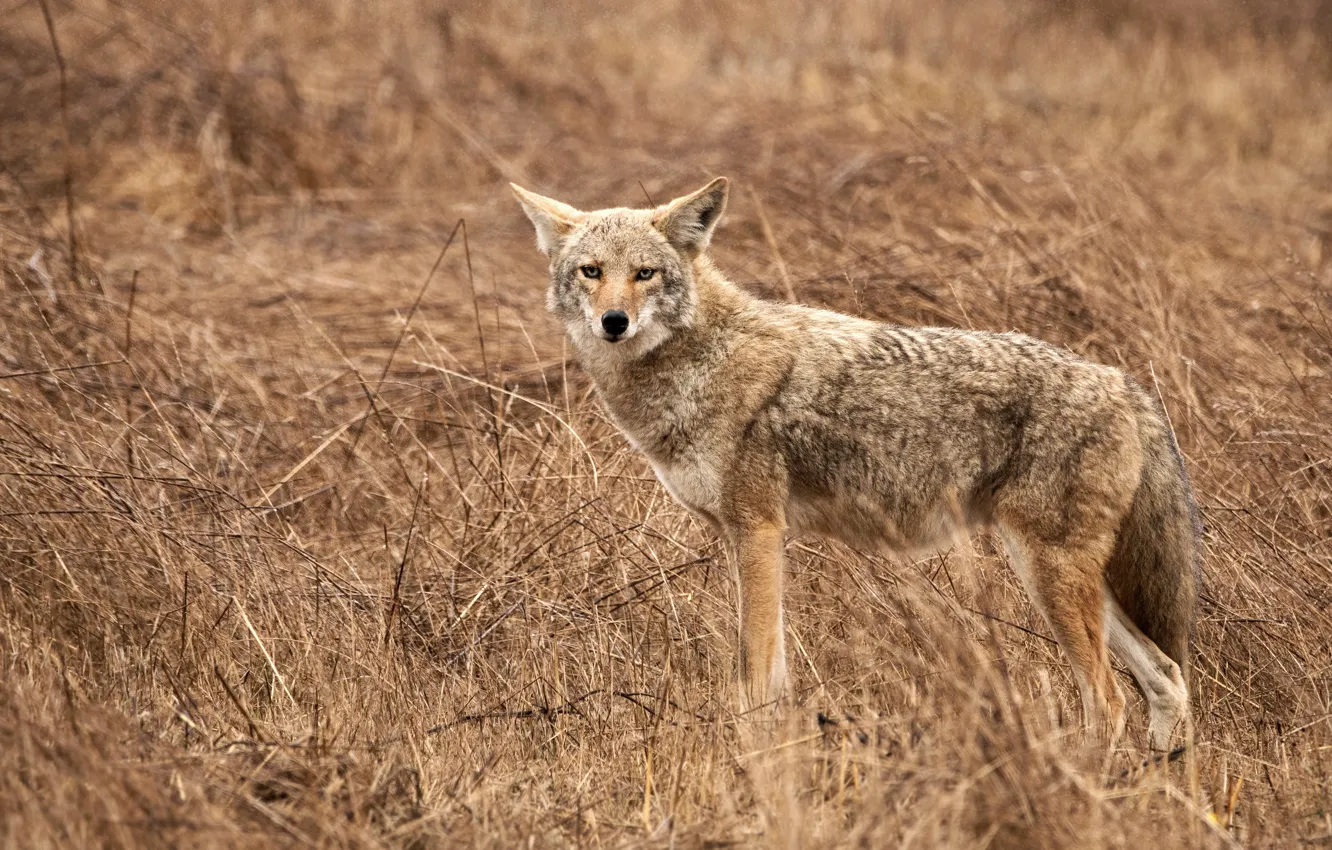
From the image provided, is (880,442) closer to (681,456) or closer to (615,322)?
(681,456)

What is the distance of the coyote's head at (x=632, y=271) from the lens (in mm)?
5527

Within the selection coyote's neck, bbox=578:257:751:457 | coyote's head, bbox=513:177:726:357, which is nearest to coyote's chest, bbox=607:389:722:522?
coyote's neck, bbox=578:257:751:457

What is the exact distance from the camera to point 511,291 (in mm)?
9773

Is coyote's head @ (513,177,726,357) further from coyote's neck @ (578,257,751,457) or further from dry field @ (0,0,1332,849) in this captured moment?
dry field @ (0,0,1332,849)

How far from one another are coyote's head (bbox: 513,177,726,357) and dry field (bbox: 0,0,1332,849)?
91 centimetres

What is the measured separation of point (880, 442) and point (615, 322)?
1121mm

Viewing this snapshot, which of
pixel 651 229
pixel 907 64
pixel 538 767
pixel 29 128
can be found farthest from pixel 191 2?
pixel 538 767

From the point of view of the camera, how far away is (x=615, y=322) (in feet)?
17.8

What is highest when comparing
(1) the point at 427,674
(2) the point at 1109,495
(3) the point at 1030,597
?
(2) the point at 1109,495

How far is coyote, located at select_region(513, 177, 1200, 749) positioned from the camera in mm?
5199

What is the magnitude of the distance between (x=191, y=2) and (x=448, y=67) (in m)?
3.21

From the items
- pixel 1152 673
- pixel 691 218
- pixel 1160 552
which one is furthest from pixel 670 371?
pixel 1152 673

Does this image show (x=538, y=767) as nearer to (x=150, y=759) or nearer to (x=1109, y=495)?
(x=150, y=759)

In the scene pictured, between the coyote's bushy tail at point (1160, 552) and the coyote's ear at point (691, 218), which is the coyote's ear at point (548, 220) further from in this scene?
the coyote's bushy tail at point (1160, 552)
